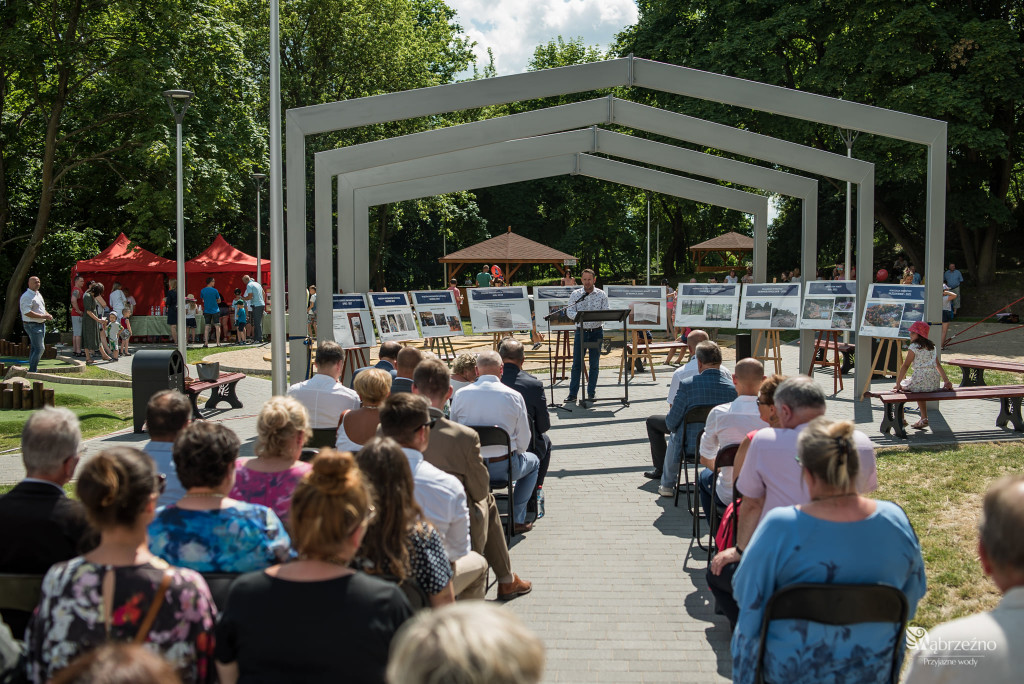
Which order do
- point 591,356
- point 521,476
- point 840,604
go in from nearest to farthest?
1. point 840,604
2. point 521,476
3. point 591,356

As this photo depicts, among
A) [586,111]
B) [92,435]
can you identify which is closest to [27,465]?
[92,435]

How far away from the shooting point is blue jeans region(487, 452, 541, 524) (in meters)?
6.68

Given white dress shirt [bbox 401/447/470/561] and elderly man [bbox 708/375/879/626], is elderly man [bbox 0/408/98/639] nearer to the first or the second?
white dress shirt [bbox 401/447/470/561]

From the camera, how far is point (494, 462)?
666 cm

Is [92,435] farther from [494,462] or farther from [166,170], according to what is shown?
[166,170]

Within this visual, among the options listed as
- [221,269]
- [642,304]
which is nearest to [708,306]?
[642,304]

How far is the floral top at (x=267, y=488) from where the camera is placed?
4082 millimetres

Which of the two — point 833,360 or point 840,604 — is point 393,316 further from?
point 840,604

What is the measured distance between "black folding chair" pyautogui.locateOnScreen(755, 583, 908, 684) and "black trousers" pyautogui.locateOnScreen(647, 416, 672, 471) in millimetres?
5126

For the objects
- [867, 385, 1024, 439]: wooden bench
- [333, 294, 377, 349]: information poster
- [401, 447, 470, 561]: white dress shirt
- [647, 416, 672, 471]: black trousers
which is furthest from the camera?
[333, 294, 377, 349]: information poster

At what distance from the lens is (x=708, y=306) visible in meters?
16.2

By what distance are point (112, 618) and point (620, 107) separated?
38.6 ft

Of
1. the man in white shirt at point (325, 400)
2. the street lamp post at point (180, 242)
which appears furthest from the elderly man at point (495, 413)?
the street lamp post at point (180, 242)

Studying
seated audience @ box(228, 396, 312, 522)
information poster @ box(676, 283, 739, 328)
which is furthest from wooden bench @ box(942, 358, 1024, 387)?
seated audience @ box(228, 396, 312, 522)
